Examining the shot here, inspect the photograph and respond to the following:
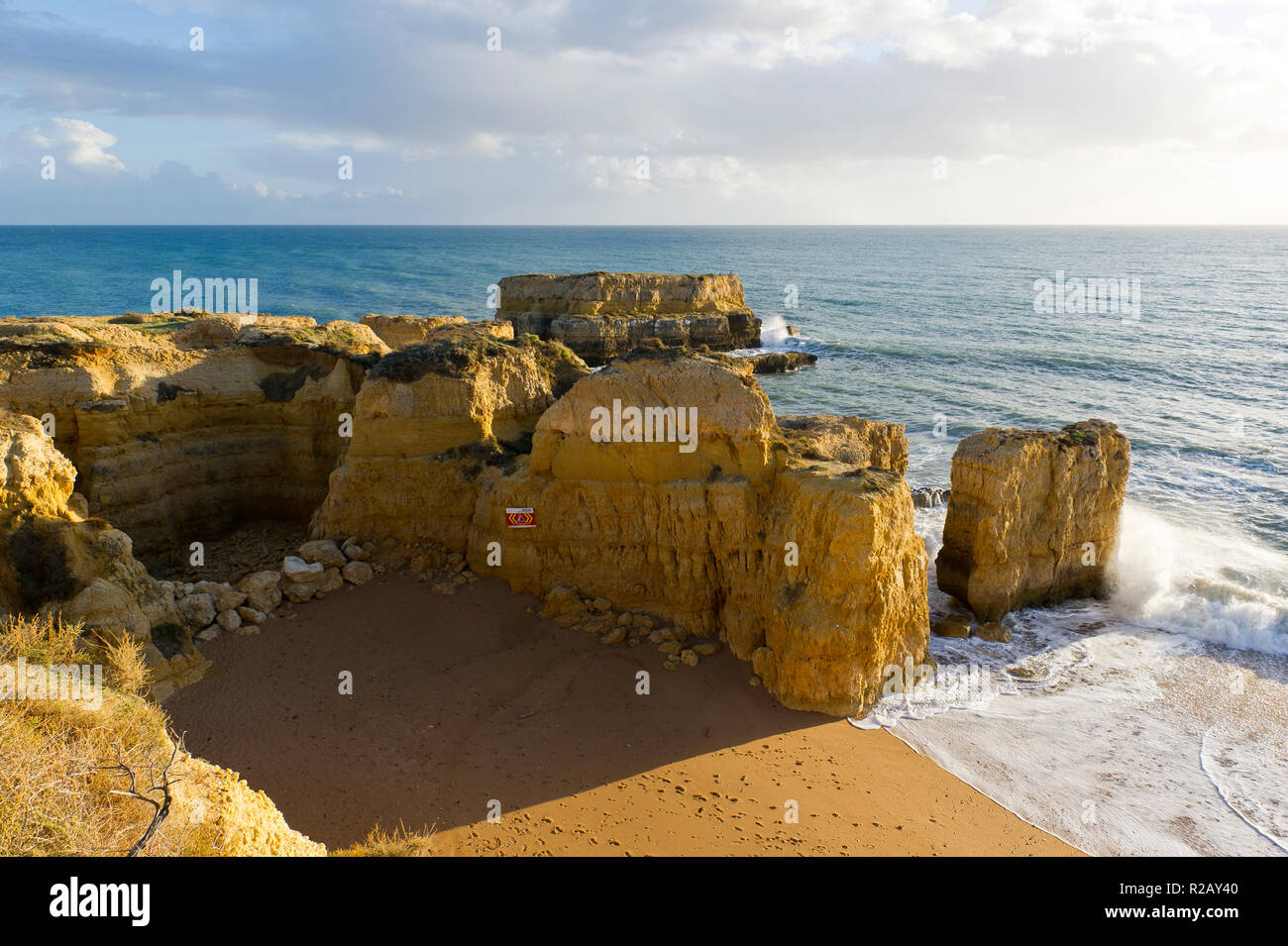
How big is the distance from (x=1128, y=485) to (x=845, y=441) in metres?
15.2

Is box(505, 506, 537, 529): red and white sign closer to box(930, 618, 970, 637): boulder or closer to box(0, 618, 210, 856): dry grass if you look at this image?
box(0, 618, 210, 856): dry grass

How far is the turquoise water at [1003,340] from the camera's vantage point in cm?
2608

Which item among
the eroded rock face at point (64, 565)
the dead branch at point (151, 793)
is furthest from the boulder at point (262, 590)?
the dead branch at point (151, 793)

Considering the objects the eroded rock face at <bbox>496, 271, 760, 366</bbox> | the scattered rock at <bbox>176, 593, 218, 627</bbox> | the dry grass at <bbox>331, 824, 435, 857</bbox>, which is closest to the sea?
the eroded rock face at <bbox>496, 271, 760, 366</bbox>

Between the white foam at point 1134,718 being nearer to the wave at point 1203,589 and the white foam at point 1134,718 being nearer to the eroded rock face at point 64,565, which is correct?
the wave at point 1203,589

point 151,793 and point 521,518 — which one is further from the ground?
point 521,518

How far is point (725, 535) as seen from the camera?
14.0m

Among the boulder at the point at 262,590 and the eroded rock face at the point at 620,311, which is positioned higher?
the eroded rock face at the point at 620,311

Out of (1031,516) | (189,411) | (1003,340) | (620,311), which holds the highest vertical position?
(620,311)

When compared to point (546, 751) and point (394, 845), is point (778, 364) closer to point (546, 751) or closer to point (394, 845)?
point (546, 751)

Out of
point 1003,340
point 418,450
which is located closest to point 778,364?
point 1003,340

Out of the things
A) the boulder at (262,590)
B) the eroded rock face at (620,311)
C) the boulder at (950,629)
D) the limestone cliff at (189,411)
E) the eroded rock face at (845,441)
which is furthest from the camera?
the eroded rock face at (620,311)

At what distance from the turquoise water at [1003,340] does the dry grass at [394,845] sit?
1623cm
